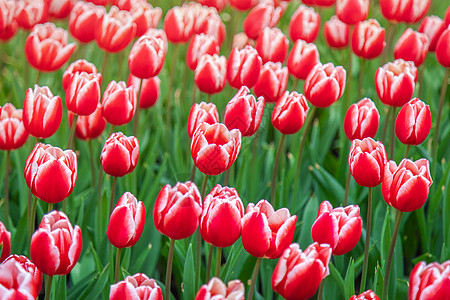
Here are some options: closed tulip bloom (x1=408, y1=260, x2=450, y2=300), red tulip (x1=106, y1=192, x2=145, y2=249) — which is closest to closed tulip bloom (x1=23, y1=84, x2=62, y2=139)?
red tulip (x1=106, y1=192, x2=145, y2=249)

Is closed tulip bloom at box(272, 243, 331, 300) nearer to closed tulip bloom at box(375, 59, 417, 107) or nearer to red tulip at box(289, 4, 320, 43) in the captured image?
closed tulip bloom at box(375, 59, 417, 107)

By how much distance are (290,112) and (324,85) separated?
0.17 meters

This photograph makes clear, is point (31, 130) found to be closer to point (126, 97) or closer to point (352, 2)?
point (126, 97)

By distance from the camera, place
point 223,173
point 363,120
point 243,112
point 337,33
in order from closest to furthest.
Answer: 1. point 243,112
2. point 363,120
3. point 223,173
4. point 337,33

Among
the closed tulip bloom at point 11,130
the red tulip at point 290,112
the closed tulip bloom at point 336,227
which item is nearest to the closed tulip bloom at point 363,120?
the red tulip at point 290,112

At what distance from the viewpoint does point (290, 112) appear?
1651 millimetres

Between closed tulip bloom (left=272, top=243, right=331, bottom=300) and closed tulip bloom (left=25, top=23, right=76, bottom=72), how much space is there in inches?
51.0

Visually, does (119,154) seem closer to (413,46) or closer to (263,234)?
(263,234)

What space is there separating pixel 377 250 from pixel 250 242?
Result: 75 centimetres

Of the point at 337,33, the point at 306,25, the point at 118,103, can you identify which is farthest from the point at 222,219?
the point at 337,33

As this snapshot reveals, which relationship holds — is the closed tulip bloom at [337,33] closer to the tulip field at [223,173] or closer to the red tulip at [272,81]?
the tulip field at [223,173]

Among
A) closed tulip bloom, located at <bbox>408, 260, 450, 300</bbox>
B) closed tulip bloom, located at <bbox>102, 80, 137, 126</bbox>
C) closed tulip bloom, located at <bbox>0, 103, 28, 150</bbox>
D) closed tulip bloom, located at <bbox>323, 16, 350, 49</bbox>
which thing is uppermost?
closed tulip bloom, located at <bbox>408, 260, 450, 300</bbox>

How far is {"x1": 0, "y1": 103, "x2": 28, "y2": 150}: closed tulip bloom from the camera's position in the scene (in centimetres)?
165

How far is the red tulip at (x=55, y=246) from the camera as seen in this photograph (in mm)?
1150
